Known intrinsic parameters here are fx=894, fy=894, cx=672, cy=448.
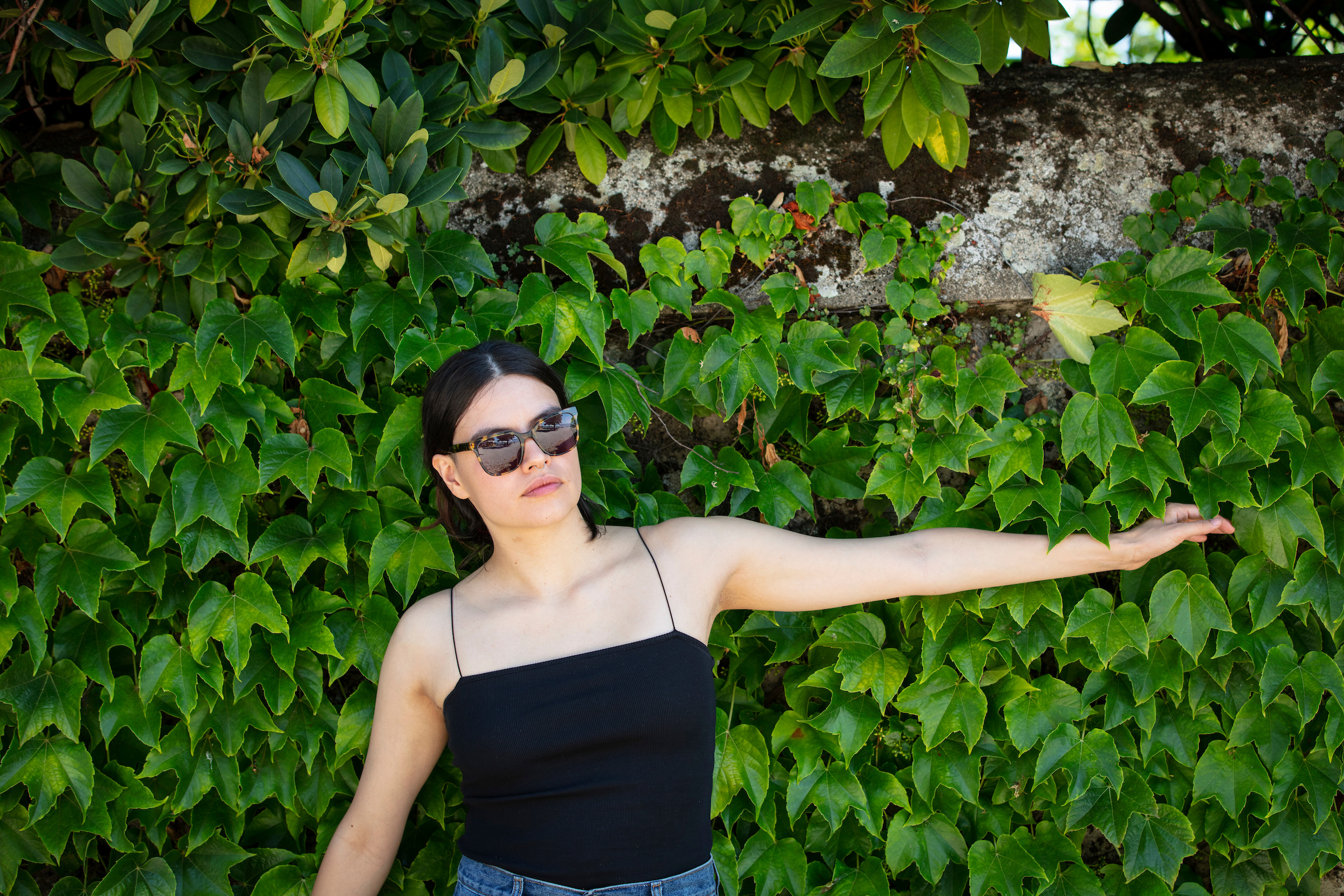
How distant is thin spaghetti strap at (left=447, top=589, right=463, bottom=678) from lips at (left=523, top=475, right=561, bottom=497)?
12.5 inches

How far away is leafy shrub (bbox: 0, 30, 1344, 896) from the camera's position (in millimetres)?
1919

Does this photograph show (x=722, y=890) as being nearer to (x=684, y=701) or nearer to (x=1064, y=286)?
(x=684, y=701)

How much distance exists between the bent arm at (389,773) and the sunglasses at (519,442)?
0.39m

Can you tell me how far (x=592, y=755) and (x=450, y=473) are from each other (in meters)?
0.63

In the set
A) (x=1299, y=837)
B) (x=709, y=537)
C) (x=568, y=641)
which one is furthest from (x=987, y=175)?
(x=1299, y=837)

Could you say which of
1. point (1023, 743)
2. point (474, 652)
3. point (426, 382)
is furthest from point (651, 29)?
point (1023, 743)

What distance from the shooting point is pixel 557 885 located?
5.56 ft

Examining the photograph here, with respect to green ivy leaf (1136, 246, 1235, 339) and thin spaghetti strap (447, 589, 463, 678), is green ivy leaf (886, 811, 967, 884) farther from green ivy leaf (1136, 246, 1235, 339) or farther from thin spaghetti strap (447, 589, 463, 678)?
green ivy leaf (1136, 246, 1235, 339)

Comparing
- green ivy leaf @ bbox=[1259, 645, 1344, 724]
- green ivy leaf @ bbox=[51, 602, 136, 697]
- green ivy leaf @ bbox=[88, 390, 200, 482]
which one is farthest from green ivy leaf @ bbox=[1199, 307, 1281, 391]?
green ivy leaf @ bbox=[51, 602, 136, 697]

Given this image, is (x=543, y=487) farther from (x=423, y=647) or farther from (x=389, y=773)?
(x=389, y=773)

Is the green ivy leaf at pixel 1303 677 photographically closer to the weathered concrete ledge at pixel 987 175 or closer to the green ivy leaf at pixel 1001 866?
the green ivy leaf at pixel 1001 866

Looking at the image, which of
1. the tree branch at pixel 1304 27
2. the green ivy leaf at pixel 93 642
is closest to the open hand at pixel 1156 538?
the tree branch at pixel 1304 27

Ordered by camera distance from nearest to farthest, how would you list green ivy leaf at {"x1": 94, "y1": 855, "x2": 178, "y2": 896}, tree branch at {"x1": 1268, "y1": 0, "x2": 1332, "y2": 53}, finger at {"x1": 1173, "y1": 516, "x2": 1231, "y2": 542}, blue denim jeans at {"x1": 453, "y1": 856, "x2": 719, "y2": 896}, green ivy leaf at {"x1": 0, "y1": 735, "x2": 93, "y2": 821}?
blue denim jeans at {"x1": 453, "y1": 856, "x2": 719, "y2": 896}
finger at {"x1": 1173, "y1": 516, "x2": 1231, "y2": 542}
green ivy leaf at {"x1": 0, "y1": 735, "x2": 93, "y2": 821}
green ivy leaf at {"x1": 94, "y1": 855, "x2": 178, "y2": 896}
tree branch at {"x1": 1268, "y1": 0, "x2": 1332, "y2": 53}

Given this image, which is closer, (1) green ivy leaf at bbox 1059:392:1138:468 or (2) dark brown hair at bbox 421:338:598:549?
(2) dark brown hair at bbox 421:338:598:549
